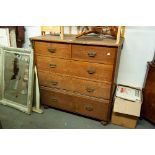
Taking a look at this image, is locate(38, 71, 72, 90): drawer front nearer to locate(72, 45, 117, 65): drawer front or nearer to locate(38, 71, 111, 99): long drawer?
locate(38, 71, 111, 99): long drawer

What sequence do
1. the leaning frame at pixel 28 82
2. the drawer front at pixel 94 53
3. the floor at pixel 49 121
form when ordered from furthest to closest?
the leaning frame at pixel 28 82
the floor at pixel 49 121
the drawer front at pixel 94 53

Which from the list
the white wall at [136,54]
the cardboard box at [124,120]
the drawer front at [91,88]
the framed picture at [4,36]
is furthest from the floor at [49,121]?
the framed picture at [4,36]

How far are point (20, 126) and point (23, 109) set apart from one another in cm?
30

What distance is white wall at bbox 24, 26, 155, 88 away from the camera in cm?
189

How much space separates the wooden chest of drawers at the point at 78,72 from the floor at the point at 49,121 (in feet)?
0.29

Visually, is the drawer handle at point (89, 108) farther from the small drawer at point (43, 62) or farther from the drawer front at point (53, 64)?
the small drawer at point (43, 62)

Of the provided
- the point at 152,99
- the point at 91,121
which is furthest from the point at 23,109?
the point at 152,99

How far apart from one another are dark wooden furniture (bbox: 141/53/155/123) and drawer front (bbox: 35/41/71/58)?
3.01ft

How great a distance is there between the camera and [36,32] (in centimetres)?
242

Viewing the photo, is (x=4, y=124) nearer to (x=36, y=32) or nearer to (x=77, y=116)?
(x=77, y=116)

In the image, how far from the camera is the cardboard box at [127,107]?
1.73 metres

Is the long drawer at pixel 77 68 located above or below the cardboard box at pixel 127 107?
above

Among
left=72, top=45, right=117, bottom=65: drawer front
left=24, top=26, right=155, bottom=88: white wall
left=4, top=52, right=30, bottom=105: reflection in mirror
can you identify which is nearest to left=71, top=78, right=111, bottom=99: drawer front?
left=72, top=45, right=117, bottom=65: drawer front

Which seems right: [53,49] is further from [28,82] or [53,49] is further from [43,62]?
[28,82]
